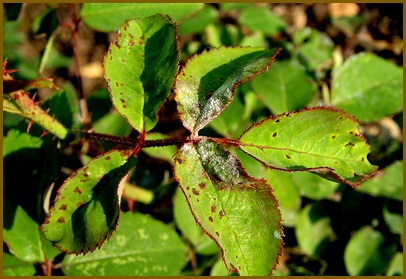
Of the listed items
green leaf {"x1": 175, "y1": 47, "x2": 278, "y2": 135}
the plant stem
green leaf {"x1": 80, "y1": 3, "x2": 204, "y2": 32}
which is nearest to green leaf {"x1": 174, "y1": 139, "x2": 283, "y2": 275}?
green leaf {"x1": 175, "y1": 47, "x2": 278, "y2": 135}

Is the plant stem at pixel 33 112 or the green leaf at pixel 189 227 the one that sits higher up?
the plant stem at pixel 33 112

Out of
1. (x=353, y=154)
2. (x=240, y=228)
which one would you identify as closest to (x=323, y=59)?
(x=353, y=154)

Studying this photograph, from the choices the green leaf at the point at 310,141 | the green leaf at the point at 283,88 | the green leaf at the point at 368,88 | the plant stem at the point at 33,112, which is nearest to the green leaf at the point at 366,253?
the green leaf at the point at 368,88

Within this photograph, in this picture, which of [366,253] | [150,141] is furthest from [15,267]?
[366,253]

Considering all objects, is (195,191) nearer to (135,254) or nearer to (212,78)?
(212,78)

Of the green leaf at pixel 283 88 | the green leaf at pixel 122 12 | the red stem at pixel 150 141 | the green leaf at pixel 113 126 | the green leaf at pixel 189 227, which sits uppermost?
the green leaf at pixel 122 12

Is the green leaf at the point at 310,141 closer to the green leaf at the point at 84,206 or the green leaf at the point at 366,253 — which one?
the green leaf at the point at 84,206

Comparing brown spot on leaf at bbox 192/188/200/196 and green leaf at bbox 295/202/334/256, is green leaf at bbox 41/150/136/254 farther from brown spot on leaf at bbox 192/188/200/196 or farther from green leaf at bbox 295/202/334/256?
green leaf at bbox 295/202/334/256
